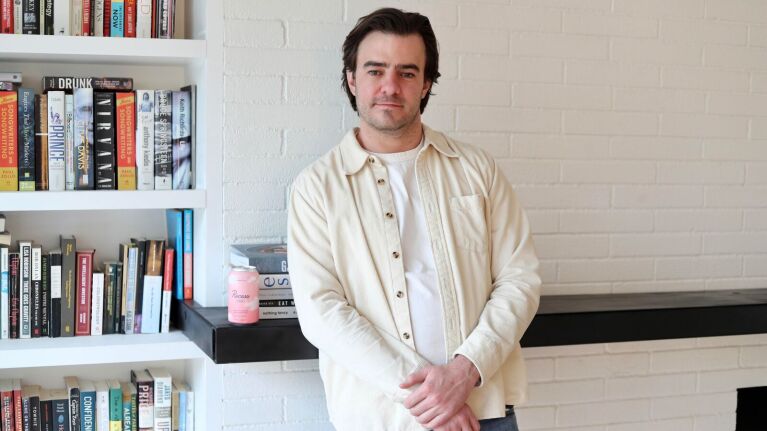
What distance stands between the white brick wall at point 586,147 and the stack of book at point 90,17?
0.25 m

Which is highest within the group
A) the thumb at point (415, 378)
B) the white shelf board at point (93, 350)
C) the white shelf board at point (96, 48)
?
the white shelf board at point (96, 48)

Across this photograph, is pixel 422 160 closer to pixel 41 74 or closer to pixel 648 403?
pixel 41 74

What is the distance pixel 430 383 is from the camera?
255cm

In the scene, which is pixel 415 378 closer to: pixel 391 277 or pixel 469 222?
pixel 391 277

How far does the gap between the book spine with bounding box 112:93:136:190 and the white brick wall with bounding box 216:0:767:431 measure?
302mm

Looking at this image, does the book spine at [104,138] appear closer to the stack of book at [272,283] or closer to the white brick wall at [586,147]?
the white brick wall at [586,147]

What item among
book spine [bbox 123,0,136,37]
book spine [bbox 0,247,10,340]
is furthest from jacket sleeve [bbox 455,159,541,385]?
book spine [bbox 0,247,10,340]

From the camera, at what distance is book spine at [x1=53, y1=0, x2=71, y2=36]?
303 centimetres

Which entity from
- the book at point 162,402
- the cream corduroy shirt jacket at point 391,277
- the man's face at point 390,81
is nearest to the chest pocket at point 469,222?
the cream corduroy shirt jacket at point 391,277

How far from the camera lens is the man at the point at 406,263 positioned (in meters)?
2.60

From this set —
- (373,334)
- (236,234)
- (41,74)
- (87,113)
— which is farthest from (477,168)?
(41,74)

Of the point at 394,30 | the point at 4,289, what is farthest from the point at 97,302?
the point at 394,30

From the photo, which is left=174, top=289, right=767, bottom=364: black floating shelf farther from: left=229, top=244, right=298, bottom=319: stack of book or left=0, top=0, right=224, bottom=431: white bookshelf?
left=0, top=0, right=224, bottom=431: white bookshelf

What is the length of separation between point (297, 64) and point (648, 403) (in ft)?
6.14
